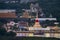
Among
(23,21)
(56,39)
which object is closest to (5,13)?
(23,21)

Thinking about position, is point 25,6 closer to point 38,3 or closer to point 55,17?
point 38,3

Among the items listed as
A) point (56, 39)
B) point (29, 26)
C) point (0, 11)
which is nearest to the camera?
point (56, 39)

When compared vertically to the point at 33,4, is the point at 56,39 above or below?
below

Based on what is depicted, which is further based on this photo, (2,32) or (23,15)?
(23,15)

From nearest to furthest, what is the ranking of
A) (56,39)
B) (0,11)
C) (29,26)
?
1. (56,39)
2. (29,26)
3. (0,11)

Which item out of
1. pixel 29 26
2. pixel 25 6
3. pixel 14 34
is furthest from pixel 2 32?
pixel 25 6

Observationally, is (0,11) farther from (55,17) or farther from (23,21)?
(55,17)

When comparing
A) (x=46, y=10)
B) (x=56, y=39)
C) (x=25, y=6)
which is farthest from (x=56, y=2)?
(x=56, y=39)

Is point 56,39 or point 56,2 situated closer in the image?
point 56,39

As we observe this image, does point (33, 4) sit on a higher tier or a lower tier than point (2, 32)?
higher
